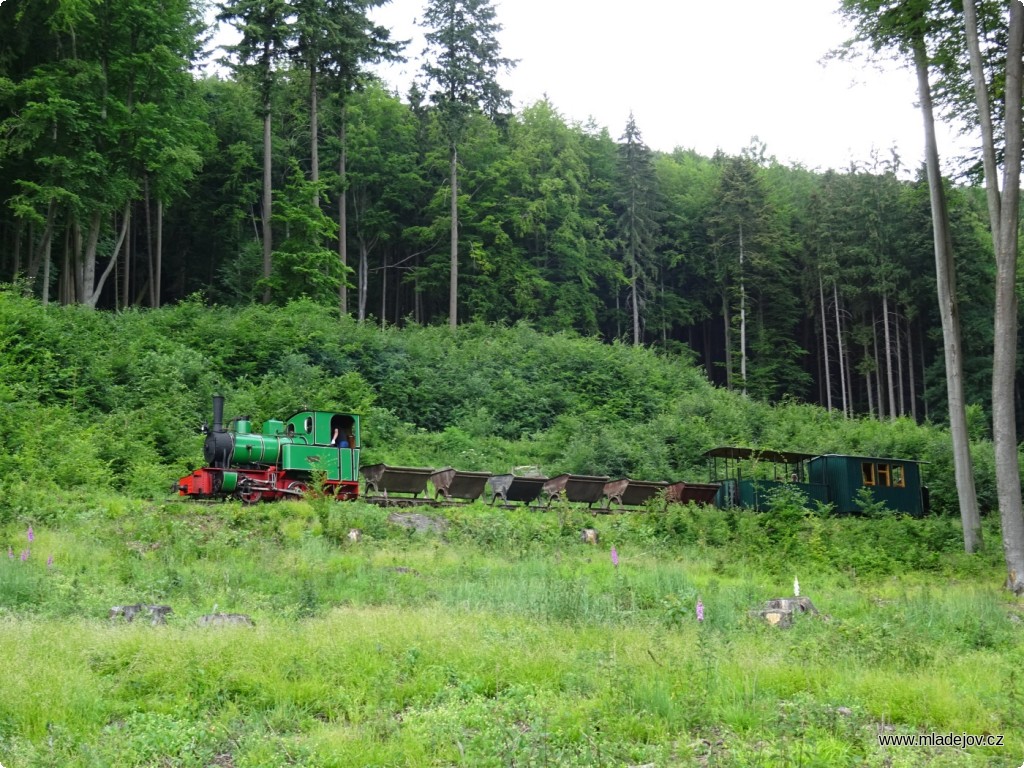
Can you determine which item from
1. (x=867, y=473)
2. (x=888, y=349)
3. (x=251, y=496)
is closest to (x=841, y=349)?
(x=888, y=349)

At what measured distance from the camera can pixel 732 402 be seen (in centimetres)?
3919

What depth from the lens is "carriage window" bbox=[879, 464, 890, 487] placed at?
27.2 meters

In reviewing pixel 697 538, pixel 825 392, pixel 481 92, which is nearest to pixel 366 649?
pixel 697 538

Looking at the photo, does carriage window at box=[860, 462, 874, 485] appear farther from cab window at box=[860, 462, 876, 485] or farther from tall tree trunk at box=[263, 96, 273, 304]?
tall tree trunk at box=[263, 96, 273, 304]

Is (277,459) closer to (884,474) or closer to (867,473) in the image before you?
(867,473)

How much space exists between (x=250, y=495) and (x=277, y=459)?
113 centimetres

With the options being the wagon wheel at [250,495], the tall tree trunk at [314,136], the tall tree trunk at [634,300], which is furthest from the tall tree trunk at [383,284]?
the wagon wheel at [250,495]

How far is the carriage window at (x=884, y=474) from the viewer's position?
89.4 ft

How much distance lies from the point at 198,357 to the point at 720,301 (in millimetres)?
43574

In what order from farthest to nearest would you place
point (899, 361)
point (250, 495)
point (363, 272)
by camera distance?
point (899, 361), point (363, 272), point (250, 495)

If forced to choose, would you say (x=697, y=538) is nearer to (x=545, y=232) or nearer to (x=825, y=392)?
(x=545, y=232)

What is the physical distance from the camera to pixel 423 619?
383 inches

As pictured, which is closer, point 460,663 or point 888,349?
point 460,663

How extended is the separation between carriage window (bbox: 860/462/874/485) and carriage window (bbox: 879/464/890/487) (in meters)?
0.41
